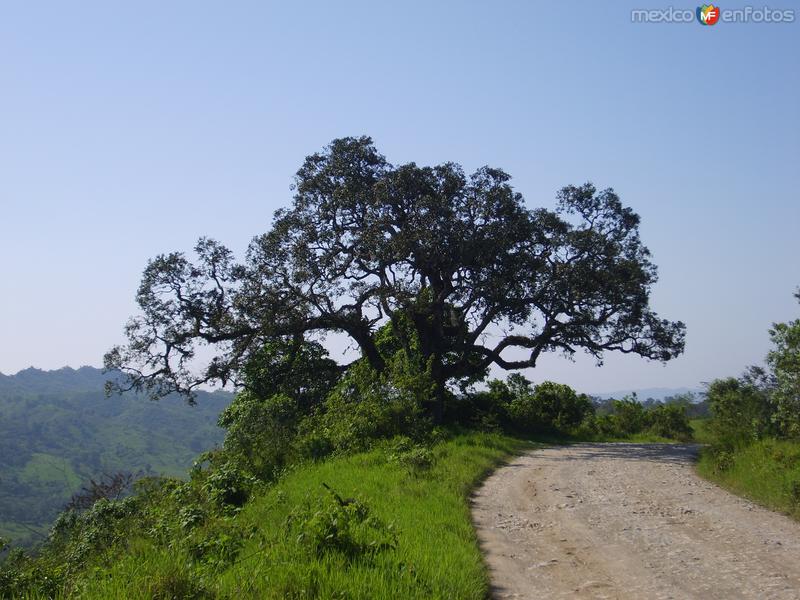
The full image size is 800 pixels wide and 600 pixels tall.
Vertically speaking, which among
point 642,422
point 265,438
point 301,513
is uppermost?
point 642,422

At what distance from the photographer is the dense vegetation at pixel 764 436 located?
1235 cm

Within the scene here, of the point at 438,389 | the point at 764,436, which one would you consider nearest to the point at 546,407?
the point at 438,389

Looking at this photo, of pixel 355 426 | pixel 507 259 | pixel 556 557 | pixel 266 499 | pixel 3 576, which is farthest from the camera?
pixel 507 259

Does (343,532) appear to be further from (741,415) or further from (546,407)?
(546,407)

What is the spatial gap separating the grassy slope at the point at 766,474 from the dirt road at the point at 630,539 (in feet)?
1.27

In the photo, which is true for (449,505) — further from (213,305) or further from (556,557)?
(213,305)

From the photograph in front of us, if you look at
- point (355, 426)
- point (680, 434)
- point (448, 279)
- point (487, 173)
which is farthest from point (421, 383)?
point (680, 434)

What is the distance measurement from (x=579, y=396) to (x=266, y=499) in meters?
24.9

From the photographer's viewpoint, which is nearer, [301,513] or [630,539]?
[301,513]

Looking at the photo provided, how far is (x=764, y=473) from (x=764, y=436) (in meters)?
3.20

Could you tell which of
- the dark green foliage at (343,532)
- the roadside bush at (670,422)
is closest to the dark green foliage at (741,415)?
the dark green foliage at (343,532)

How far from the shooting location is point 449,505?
11062 mm

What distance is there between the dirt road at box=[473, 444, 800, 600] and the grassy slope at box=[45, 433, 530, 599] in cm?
58

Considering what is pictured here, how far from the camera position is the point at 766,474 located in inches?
509
